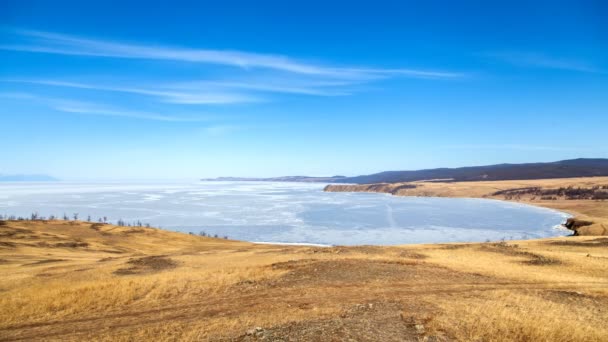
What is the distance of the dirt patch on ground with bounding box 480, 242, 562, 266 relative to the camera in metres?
29.7

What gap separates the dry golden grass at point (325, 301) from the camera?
1406 centimetres

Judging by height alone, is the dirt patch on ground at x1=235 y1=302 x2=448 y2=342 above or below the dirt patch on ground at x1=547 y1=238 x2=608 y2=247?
above

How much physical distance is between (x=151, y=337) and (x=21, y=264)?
86.0 ft

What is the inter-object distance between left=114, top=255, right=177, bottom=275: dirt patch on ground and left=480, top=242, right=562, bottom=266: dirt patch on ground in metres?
28.1

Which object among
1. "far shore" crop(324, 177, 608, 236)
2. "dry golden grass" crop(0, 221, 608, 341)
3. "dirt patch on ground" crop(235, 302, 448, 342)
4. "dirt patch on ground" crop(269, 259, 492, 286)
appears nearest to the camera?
"dirt patch on ground" crop(235, 302, 448, 342)

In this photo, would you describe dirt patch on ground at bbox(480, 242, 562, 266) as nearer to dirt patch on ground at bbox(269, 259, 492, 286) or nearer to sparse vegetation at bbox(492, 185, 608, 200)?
dirt patch on ground at bbox(269, 259, 492, 286)

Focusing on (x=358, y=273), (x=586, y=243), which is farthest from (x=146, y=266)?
(x=586, y=243)

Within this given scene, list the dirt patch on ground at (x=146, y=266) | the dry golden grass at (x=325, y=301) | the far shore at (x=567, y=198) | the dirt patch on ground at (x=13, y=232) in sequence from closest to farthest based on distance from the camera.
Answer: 1. the dry golden grass at (x=325, y=301)
2. the dirt patch on ground at (x=146, y=266)
3. the dirt patch on ground at (x=13, y=232)
4. the far shore at (x=567, y=198)

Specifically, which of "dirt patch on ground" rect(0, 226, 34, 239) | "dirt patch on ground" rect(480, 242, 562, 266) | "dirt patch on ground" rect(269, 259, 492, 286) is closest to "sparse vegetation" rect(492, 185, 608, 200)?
"dirt patch on ground" rect(480, 242, 562, 266)

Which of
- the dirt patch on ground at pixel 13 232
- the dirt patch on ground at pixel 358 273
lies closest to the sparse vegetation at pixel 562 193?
the dirt patch on ground at pixel 358 273

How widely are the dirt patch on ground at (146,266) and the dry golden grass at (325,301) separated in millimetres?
347

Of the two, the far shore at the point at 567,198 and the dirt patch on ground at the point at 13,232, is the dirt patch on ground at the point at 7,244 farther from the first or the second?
the far shore at the point at 567,198

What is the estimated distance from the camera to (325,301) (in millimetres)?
17922

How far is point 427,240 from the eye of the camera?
67.1 meters
